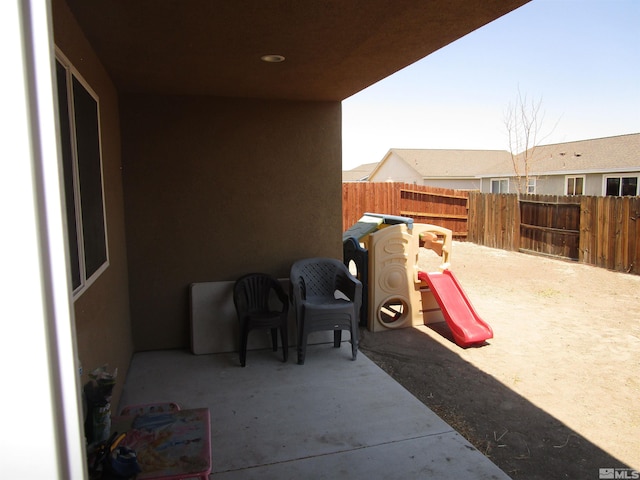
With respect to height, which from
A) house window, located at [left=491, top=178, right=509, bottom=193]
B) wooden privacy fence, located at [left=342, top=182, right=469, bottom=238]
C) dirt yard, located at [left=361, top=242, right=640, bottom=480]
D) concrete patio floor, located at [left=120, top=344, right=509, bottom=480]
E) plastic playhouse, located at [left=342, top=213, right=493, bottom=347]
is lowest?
dirt yard, located at [left=361, top=242, right=640, bottom=480]

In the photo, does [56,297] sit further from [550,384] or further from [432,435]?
[550,384]

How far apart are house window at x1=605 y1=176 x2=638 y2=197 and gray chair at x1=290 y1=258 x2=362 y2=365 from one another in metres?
12.0

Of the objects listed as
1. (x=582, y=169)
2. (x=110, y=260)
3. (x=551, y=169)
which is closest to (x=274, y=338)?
(x=110, y=260)

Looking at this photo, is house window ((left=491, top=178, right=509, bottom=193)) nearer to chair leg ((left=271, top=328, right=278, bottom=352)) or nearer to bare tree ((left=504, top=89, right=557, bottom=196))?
bare tree ((left=504, top=89, right=557, bottom=196))

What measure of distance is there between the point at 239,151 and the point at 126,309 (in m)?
1.76

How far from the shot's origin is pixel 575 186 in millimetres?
15055

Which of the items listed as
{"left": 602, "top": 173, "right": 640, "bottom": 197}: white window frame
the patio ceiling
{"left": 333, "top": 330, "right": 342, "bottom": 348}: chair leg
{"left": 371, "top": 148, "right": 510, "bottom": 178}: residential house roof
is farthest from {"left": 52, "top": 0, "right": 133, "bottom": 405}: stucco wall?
{"left": 371, "top": 148, "right": 510, "bottom": 178}: residential house roof

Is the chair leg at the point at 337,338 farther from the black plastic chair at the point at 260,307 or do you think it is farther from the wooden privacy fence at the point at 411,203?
the wooden privacy fence at the point at 411,203

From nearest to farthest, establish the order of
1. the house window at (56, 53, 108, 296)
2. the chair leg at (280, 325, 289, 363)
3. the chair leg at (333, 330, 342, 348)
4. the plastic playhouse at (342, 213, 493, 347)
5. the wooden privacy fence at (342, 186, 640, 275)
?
the house window at (56, 53, 108, 296)
the chair leg at (280, 325, 289, 363)
the chair leg at (333, 330, 342, 348)
the plastic playhouse at (342, 213, 493, 347)
the wooden privacy fence at (342, 186, 640, 275)

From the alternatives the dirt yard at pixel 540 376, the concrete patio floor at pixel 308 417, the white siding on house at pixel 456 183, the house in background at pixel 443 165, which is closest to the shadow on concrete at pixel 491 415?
the dirt yard at pixel 540 376

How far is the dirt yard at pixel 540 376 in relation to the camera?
290cm

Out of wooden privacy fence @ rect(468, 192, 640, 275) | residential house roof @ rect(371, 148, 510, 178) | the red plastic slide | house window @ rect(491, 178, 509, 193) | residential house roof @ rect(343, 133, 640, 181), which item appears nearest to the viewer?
the red plastic slide

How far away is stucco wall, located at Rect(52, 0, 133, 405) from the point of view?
88.6 inches

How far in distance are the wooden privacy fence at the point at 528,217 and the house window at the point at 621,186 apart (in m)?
4.35
